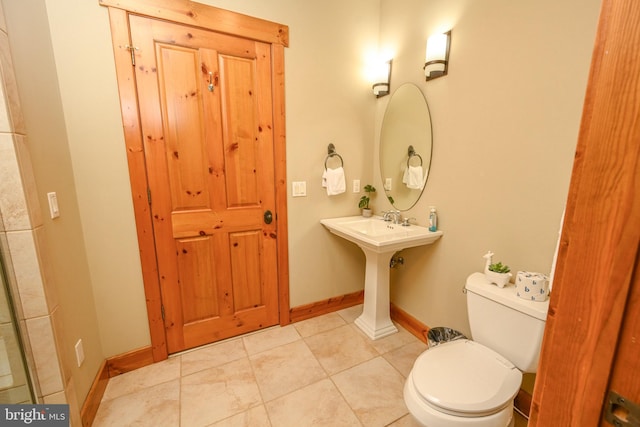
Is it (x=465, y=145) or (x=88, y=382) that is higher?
(x=465, y=145)

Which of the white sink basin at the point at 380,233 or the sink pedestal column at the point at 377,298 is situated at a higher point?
the white sink basin at the point at 380,233

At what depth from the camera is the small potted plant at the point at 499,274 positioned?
1.33 m

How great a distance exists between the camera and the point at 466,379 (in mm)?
1133

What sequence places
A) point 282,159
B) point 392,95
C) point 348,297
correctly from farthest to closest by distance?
point 348,297, point 392,95, point 282,159

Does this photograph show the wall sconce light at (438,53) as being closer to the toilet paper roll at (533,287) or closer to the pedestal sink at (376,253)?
the pedestal sink at (376,253)

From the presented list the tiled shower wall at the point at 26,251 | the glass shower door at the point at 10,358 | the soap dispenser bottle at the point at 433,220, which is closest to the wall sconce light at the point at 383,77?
the soap dispenser bottle at the point at 433,220

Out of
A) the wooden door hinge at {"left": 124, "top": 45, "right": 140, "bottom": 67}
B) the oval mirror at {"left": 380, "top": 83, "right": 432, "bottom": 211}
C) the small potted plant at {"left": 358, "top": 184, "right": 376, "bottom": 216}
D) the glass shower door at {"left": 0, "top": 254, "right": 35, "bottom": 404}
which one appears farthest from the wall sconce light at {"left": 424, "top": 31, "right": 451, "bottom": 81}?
the glass shower door at {"left": 0, "top": 254, "right": 35, "bottom": 404}

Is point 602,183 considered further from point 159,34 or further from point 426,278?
point 159,34

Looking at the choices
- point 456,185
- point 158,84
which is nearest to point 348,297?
point 456,185

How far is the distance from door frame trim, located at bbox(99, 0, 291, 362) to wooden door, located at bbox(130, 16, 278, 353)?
1.4 inches

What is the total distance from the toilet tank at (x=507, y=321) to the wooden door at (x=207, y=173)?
4.56ft

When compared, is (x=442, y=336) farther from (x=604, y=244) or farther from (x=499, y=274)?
(x=604, y=244)

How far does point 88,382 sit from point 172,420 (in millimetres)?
507

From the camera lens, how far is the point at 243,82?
1814 mm
